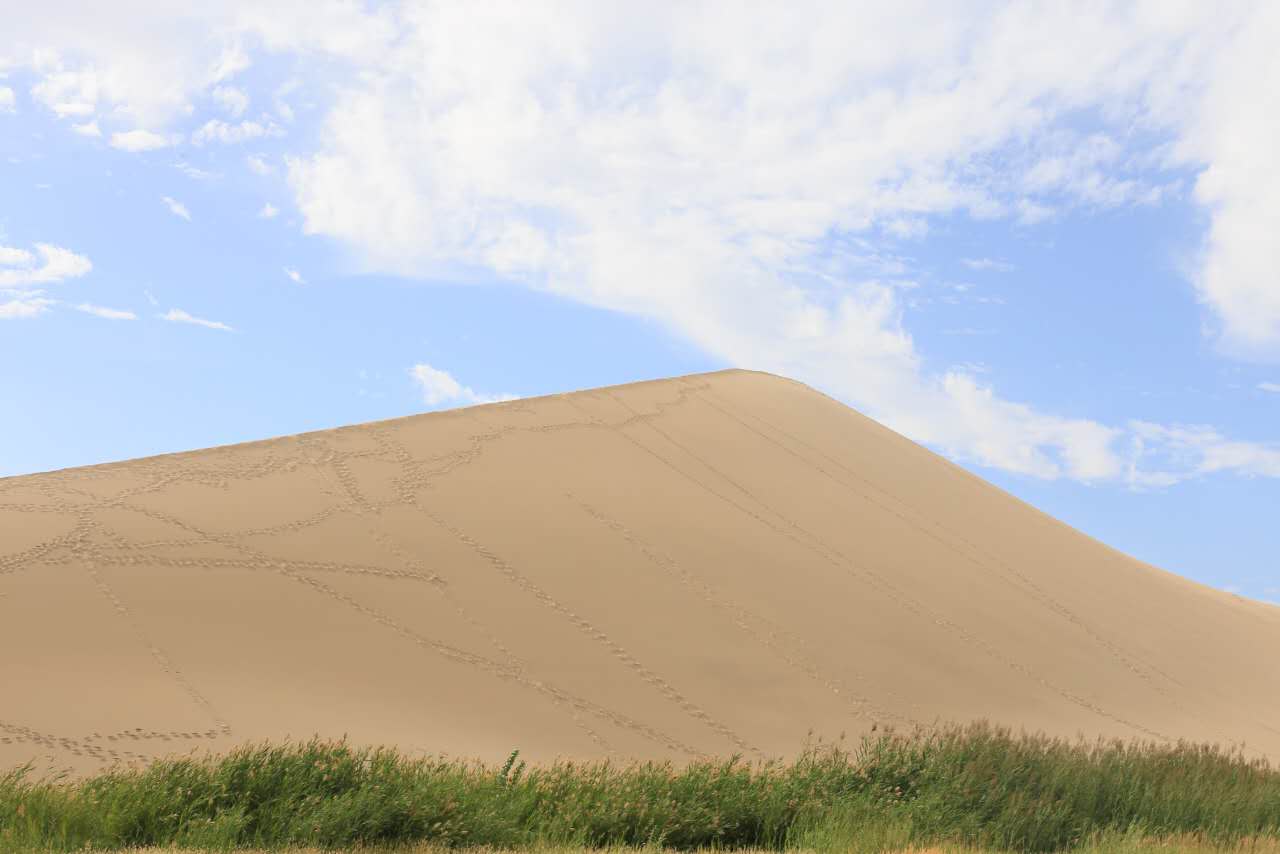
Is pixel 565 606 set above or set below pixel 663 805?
above

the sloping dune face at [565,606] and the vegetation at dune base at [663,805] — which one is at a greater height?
the sloping dune face at [565,606]

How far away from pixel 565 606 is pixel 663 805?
7.02 meters

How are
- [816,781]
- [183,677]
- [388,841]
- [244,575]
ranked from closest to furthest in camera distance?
[388,841] → [816,781] → [183,677] → [244,575]

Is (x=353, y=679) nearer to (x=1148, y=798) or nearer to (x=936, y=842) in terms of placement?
(x=936, y=842)

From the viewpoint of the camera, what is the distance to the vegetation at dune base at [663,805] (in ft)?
22.8

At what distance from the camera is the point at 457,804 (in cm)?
722

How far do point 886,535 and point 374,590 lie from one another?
31.0 feet

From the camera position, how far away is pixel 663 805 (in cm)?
759

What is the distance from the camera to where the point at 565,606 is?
14516mm

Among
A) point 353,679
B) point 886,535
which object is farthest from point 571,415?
point 353,679

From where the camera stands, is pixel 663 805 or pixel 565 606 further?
pixel 565 606

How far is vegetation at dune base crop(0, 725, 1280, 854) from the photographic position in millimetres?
6953

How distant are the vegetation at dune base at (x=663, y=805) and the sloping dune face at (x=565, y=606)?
9.00 feet

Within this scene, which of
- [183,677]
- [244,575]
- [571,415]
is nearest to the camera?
[183,677]
